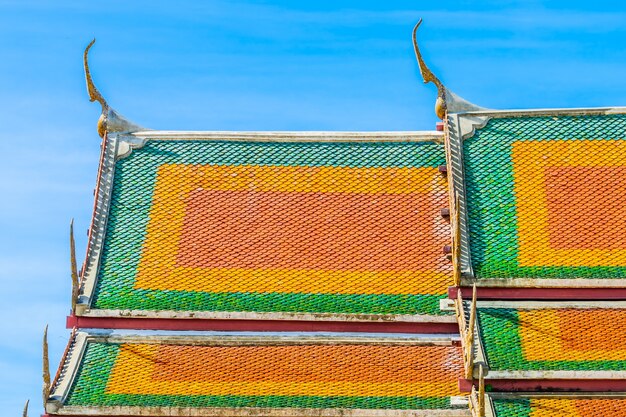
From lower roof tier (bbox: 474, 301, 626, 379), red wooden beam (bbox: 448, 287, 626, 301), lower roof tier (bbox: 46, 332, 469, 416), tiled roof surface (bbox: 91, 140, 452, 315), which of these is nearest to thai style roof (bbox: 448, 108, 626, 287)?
red wooden beam (bbox: 448, 287, 626, 301)

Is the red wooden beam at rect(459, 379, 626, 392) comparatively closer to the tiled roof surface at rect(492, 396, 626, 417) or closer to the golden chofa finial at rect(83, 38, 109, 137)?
the tiled roof surface at rect(492, 396, 626, 417)

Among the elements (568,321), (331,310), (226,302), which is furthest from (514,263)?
(226,302)

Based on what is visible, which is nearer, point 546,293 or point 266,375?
point 266,375

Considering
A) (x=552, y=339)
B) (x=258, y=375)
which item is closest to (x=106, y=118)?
(x=258, y=375)

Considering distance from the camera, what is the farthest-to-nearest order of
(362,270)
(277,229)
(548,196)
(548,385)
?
1. (277,229)
2. (548,196)
3. (362,270)
4. (548,385)

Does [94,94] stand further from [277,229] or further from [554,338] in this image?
[554,338]

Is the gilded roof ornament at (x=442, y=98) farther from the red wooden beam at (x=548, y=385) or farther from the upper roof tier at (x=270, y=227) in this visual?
the red wooden beam at (x=548, y=385)
